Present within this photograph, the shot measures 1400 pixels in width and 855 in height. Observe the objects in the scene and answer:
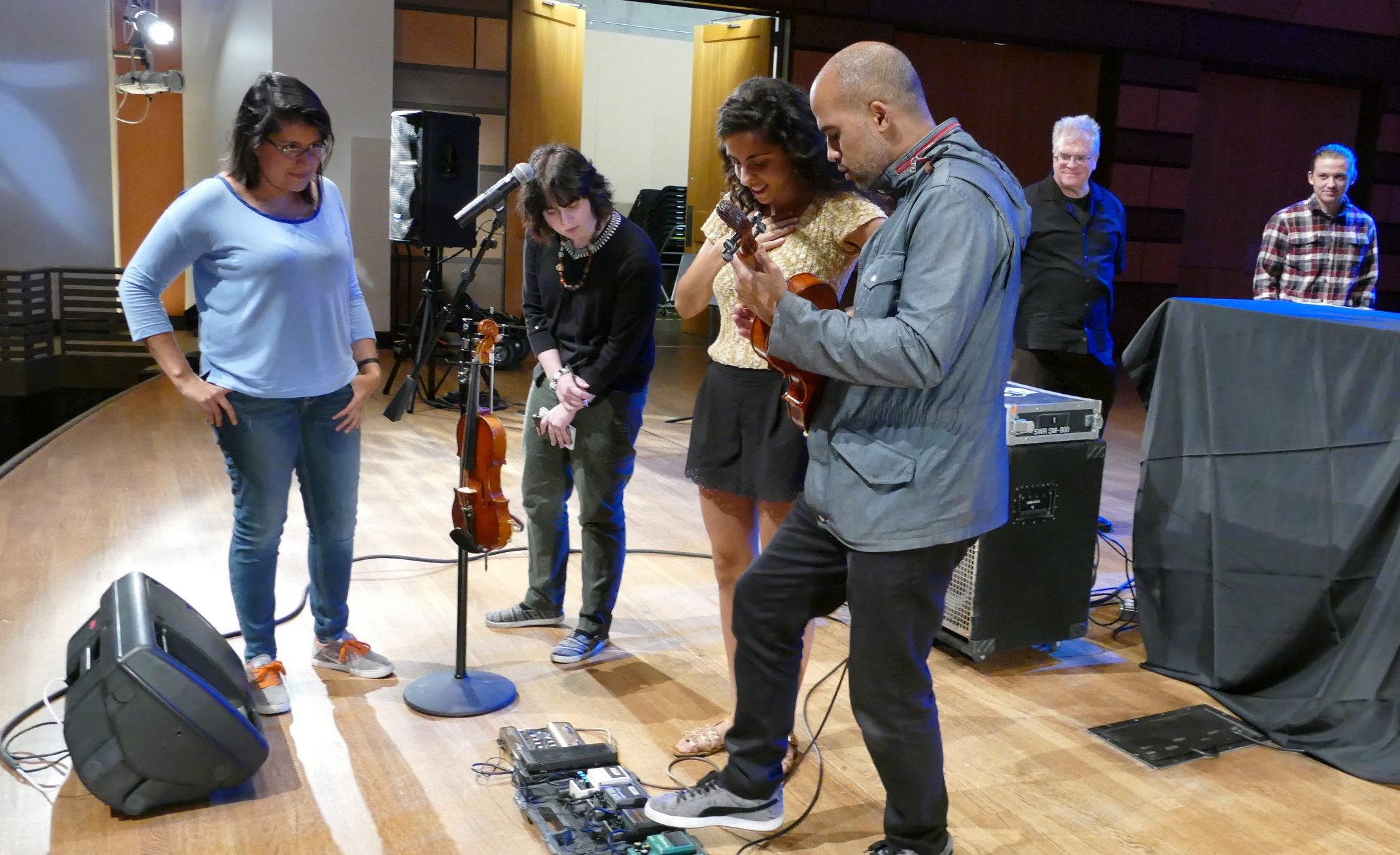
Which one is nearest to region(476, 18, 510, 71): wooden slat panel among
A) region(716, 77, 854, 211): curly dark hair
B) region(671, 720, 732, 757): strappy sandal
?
region(716, 77, 854, 211): curly dark hair

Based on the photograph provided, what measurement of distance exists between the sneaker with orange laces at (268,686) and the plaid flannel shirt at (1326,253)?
14.5ft

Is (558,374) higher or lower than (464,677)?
higher

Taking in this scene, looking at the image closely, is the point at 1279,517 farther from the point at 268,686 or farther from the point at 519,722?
the point at 268,686

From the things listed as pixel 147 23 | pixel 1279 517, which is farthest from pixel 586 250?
pixel 147 23

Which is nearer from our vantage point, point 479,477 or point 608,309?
point 479,477

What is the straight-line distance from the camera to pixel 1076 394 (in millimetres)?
4520

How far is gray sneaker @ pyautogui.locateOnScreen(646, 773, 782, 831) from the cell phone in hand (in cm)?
111

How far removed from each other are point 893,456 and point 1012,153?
946cm

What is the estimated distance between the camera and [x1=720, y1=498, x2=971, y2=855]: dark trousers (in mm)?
1862

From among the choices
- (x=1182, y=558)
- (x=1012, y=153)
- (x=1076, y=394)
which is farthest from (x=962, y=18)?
(x=1182, y=558)

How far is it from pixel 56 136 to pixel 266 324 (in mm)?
6530

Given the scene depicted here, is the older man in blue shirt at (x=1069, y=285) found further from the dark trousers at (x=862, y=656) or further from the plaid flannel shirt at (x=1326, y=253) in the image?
the dark trousers at (x=862, y=656)

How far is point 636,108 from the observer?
1211 centimetres

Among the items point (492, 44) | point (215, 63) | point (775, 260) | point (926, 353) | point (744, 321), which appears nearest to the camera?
point (926, 353)
